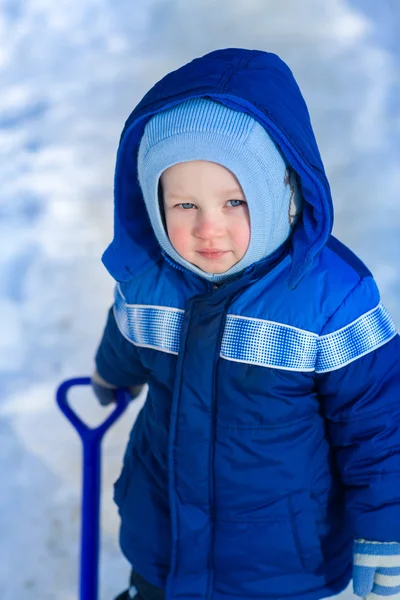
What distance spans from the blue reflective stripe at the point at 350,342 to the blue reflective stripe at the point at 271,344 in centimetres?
2

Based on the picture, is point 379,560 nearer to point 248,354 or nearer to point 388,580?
point 388,580

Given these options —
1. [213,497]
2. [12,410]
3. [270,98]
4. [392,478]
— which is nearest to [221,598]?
[213,497]

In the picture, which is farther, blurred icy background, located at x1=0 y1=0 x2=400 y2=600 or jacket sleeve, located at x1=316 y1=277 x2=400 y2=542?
blurred icy background, located at x1=0 y1=0 x2=400 y2=600

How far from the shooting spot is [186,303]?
3.34ft

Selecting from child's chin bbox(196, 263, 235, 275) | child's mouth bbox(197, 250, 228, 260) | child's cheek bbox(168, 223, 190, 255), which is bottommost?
child's chin bbox(196, 263, 235, 275)

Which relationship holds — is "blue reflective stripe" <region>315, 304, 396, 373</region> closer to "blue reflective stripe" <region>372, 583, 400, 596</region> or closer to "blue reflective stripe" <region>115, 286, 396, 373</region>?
"blue reflective stripe" <region>115, 286, 396, 373</region>

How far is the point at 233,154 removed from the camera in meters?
0.84

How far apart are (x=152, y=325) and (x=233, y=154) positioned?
1.02ft

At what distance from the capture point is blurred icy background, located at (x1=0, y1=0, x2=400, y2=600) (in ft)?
5.24

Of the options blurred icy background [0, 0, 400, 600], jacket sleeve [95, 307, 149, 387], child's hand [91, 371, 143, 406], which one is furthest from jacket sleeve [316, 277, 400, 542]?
blurred icy background [0, 0, 400, 600]

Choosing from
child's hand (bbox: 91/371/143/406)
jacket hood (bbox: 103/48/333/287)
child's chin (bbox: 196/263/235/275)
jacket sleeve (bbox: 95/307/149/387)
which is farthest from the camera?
child's hand (bbox: 91/371/143/406)

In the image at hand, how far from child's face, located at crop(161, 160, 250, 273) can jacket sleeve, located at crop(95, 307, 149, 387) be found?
27 centimetres

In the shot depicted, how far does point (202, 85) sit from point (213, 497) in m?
0.55

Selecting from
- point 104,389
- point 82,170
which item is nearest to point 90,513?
point 104,389
